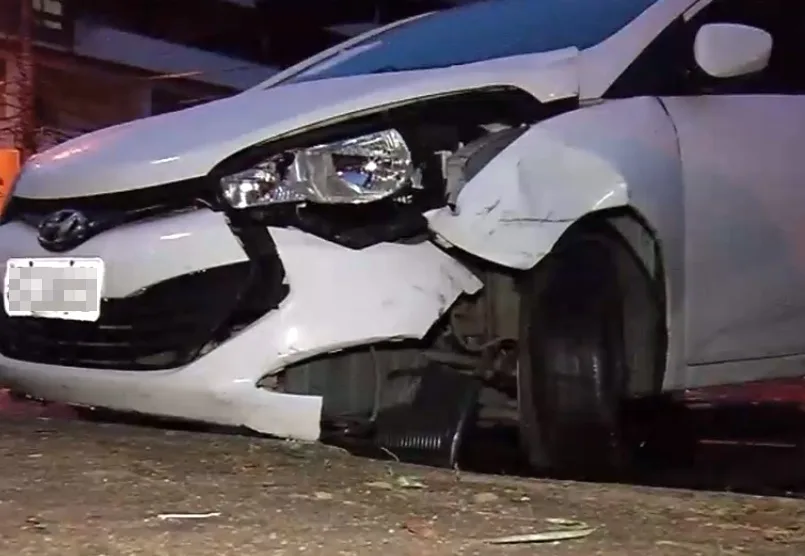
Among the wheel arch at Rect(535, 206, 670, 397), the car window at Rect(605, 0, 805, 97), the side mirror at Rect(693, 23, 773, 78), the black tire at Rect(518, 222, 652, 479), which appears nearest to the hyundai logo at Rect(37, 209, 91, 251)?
the black tire at Rect(518, 222, 652, 479)

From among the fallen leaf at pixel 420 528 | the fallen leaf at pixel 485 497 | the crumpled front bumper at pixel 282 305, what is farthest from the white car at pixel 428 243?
the fallen leaf at pixel 420 528

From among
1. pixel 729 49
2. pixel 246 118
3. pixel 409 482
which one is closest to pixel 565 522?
pixel 409 482

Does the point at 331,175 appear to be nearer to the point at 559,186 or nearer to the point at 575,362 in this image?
the point at 559,186

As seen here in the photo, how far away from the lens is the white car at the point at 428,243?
268 centimetres

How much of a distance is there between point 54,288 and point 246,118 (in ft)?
2.05

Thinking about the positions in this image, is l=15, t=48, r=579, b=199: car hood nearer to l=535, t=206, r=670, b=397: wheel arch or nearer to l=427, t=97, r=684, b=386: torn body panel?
l=427, t=97, r=684, b=386: torn body panel

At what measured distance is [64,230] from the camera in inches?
114

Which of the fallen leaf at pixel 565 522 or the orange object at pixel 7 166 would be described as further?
the orange object at pixel 7 166

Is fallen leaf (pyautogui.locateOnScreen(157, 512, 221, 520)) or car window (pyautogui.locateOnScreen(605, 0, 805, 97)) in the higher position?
car window (pyautogui.locateOnScreen(605, 0, 805, 97))

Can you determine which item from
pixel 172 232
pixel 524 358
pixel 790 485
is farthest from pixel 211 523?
A: pixel 790 485

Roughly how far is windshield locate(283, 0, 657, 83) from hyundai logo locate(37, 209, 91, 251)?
93cm

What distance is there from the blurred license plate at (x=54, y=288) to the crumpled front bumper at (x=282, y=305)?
0.19 ft

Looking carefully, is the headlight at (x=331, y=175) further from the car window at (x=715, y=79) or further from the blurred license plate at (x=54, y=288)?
the car window at (x=715, y=79)

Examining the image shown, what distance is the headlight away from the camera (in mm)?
2719
